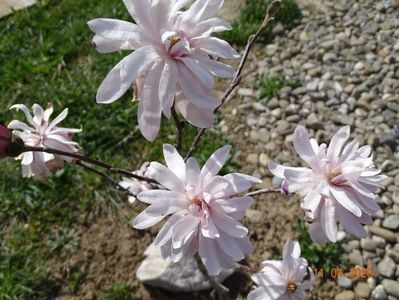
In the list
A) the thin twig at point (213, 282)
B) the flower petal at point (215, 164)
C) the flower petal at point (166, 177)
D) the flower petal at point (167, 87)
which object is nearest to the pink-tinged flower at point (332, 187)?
the flower petal at point (215, 164)

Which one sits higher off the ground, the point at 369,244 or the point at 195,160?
the point at 195,160

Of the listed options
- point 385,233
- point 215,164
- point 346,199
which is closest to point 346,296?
point 385,233

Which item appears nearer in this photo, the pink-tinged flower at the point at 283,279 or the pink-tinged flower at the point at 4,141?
the pink-tinged flower at the point at 4,141

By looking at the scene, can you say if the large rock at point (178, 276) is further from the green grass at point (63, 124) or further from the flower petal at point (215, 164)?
the flower petal at point (215, 164)

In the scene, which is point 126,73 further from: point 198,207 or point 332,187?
point 332,187

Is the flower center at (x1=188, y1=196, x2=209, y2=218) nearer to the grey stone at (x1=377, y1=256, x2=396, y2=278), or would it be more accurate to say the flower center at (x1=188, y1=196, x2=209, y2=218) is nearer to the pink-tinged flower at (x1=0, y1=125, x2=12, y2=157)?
the pink-tinged flower at (x1=0, y1=125, x2=12, y2=157)

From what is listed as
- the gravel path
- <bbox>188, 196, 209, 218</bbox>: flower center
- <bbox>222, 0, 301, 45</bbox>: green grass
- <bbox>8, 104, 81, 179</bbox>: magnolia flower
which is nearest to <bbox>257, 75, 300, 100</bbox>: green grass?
the gravel path

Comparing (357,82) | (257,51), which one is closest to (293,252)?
(357,82)
